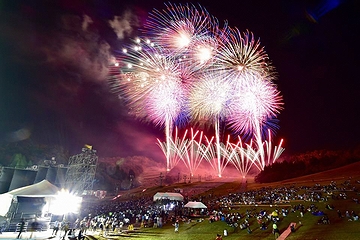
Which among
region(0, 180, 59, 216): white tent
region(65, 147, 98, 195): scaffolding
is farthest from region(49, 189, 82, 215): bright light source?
region(65, 147, 98, 195): scaffolding

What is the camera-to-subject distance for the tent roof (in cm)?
2651

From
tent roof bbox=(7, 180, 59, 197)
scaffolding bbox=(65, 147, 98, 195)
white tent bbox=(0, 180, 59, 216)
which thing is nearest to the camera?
white tent bbox=(0, 180, 59, 216)

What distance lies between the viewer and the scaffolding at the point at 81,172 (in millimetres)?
51250

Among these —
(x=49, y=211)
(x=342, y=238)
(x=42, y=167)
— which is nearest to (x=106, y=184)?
(x=42, y=167)

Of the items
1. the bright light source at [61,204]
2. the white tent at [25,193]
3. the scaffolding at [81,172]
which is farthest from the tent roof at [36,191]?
the scaffolding at [81,172]

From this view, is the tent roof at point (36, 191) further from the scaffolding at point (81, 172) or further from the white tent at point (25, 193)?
the scaffolding at point (81, 172)

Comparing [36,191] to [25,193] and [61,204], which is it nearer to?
[25,193]

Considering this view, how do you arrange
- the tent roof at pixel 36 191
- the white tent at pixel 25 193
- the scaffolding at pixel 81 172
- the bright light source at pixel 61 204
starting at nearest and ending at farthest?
the white tent at pixel 25 193
the tent roof at pixel 36 191
the bright light source at pixel 61 204
the scaffolding at pixel 81 172

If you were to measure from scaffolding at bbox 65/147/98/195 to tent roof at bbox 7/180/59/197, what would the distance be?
2131 centimetres

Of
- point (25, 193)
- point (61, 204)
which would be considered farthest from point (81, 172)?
point (25, 193)

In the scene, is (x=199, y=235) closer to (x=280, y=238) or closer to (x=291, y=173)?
(x=280, y=238)

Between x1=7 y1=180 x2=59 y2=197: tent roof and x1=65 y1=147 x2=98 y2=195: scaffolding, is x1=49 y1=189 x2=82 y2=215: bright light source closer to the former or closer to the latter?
x1=7 y1=180 x2=59 y2=197: tent roof

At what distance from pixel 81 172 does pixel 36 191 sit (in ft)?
77.5

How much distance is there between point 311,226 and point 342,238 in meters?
4.07
